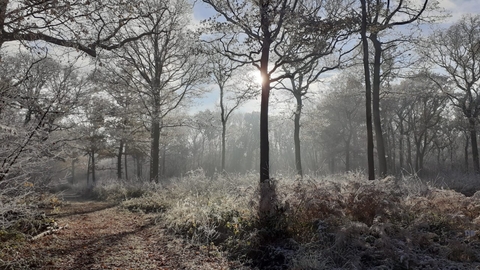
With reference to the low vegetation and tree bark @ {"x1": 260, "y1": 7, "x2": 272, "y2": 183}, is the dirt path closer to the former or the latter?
the low vegetation

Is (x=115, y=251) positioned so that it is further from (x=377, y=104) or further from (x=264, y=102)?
(x=377, y=104)

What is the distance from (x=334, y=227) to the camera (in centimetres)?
569

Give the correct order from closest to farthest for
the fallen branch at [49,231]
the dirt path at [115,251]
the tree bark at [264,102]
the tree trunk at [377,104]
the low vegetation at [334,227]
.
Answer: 1. the low vegetation at [334,227]
2. the dirt path at [115,251]
3. the fallen branch at [49,231]
4. the tree bark at [264,102]
5. the tree trunk at [377,104]

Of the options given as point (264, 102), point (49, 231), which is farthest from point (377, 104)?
point (49, 231)

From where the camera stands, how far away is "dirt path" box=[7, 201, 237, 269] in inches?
196

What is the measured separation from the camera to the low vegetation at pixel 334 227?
4754 mm

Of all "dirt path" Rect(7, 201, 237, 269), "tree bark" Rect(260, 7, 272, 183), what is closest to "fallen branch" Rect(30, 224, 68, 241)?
"dirt path" Rect(7, 201, 237, 269)

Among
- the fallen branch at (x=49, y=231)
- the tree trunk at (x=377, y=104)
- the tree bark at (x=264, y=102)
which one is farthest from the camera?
the tree trunk at (x=377, y=104)

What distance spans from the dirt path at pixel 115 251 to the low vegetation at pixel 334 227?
0.28m

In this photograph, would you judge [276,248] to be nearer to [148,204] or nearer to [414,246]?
[414,246]

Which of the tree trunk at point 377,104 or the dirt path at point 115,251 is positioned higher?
the tree trunk at point 377,104

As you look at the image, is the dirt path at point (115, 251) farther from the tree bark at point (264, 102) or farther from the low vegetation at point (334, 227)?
the tree bark at point (264, 102)

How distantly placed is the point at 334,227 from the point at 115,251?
12.9ft

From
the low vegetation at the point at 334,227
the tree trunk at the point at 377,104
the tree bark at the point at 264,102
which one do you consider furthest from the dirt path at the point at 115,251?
the tree trunk at the point at 377,104
